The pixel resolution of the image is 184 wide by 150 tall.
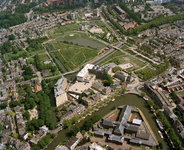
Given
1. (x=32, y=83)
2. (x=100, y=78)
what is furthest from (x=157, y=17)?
(x=32, y=83)

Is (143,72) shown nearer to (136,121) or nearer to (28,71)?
(136,121)

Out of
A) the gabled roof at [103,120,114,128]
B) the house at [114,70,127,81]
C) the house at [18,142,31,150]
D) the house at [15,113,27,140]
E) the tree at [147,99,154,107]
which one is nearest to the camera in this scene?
the house at [18,142,31,150]

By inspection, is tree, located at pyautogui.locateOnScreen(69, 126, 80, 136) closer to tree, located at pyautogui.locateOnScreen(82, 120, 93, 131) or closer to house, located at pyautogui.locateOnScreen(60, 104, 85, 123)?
tree, located at pyautogui.locateOnScreen(82, 120, 93, 131)

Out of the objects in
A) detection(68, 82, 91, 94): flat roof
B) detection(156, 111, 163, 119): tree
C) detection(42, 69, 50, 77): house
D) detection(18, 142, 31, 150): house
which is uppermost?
detection(42, 69, 50, 77): house

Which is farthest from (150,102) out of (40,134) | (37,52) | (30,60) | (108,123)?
(37,52)

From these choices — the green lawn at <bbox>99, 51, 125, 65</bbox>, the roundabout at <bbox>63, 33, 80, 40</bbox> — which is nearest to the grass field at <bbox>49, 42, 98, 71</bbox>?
the green lawn at <bbox>99, 51, 125, 65</bbox>

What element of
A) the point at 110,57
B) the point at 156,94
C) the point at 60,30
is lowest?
the point at 156,94
